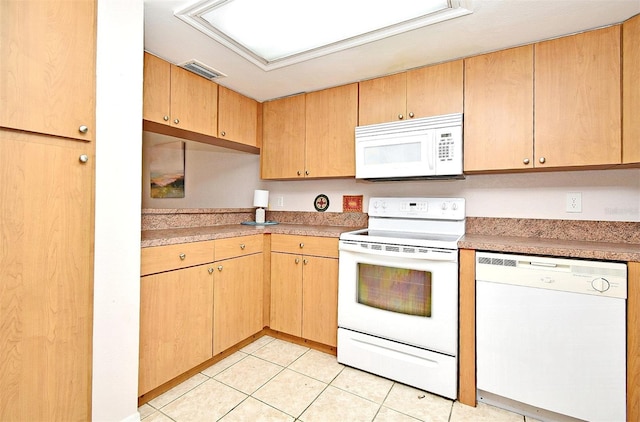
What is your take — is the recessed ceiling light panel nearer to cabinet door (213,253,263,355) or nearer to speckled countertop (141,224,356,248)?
speckled countertop (141,224,356,248)

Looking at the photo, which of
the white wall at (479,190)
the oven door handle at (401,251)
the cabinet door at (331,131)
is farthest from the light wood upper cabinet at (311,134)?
the oven door handle at (401,251)

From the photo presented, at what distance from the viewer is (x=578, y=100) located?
1.63 metres

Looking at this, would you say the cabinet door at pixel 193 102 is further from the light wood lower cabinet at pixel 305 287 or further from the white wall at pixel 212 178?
the light wood lower cabinet at pixel 305 287

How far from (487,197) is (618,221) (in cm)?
70

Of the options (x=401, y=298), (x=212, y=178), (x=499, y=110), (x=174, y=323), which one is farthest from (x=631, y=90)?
(x=212, y=178)

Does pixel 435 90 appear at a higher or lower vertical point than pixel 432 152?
higher

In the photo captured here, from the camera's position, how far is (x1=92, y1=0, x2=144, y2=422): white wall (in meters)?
1.31

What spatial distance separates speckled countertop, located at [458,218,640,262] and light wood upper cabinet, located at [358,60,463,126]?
86 centimetres

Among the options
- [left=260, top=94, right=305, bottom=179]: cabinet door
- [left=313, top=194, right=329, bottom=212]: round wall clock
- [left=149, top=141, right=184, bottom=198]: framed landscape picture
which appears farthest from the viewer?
[left=149, top=141, right=184, bottom=198]: framed landscape picture

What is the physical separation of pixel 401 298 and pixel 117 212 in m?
1.63

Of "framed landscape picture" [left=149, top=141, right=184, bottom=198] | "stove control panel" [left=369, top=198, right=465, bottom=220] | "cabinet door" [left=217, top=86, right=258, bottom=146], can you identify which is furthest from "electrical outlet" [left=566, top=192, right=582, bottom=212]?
"framed landscape picture" [left=149, top=141, right=184, bottom=198]

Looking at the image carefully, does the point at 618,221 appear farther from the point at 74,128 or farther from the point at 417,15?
the point at 74,128

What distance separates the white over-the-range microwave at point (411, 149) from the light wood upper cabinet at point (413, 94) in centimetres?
10

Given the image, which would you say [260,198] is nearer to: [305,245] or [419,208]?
[305,245]
